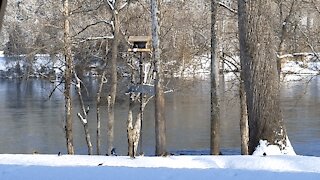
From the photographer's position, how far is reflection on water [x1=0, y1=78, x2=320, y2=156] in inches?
757

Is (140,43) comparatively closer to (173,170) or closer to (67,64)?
(67,64)

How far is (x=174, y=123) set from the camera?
2323 centimetres

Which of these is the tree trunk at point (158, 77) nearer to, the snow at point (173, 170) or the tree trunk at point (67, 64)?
the tree trunk at point (67, 64)

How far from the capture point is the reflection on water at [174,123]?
63.1 ft

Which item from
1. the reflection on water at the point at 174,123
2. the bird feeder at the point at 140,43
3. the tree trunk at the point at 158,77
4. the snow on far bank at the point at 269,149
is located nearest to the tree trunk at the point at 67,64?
the bird feeder at the point at 140,43

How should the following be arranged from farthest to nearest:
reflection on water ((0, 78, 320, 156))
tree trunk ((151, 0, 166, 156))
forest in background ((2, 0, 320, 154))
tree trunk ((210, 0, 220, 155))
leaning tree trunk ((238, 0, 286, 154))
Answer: reflection on water ((0, 78, 320, 156)), forest in background ((2, 0, 320, 154)), tree trunk ((210, 0, 220, 155)), tree trunk ((151, 0, 166, 156)), leaning tree trunk ((238, 0, 286, 154))

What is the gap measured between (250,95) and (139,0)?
837cm

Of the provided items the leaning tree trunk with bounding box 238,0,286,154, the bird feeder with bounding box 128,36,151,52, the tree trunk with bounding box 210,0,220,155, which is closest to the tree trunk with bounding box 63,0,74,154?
the bird feeder with bounding box 128,36,151,52

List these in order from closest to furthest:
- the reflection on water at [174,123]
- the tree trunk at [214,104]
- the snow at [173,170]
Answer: the snow at [173,170] → the tree trunk at [214,104] → the reflection on water at [174,123]

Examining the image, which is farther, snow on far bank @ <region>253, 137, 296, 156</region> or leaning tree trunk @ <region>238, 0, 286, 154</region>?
leaning tree trunk @ <region>238, 0, 286, 154</region>

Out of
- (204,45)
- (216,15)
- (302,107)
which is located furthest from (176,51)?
(302,107)

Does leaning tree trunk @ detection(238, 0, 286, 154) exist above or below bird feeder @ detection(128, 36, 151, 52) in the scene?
below

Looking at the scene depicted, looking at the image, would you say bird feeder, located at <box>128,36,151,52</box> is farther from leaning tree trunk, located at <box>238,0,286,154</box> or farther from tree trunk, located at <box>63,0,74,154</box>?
leaning tree trunk, located at <box>238,0,286,154</box>

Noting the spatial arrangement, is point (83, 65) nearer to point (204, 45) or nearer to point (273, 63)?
point (204, 45)
